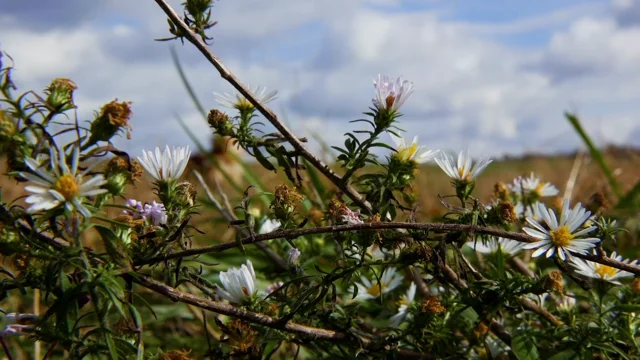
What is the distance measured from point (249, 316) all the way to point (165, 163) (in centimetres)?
24

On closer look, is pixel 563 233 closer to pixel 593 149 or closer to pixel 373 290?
pixel 373 290

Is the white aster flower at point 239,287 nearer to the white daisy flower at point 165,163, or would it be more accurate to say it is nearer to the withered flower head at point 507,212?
the white daisy flower at point 165,163

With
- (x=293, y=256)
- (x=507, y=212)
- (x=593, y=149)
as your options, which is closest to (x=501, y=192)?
(x=507, y=212)

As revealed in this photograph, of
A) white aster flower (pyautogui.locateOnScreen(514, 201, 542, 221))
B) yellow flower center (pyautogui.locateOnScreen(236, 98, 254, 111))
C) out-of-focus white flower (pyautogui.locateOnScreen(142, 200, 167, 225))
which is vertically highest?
yellow flower center (pyautogui.locateOnScreen(236, 98, 254, 111))

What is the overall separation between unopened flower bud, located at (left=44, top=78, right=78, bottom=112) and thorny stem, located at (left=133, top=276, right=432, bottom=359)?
0.22 meters

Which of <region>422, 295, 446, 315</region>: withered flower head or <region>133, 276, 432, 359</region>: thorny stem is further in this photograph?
<region>422, 295, 446, 315</region>: withered flower head

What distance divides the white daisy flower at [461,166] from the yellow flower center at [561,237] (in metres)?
0.15

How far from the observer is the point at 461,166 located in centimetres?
105

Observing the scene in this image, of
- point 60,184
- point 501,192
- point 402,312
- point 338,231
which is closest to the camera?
point 60,184

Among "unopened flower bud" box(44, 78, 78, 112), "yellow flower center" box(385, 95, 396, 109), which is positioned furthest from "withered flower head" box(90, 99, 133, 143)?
"yellow flower center" box(385, 95, 396, 109)

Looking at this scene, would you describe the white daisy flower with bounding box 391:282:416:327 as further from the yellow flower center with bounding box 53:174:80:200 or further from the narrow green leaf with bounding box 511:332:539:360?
the yellow flower center with bounding box 53:174:80:200

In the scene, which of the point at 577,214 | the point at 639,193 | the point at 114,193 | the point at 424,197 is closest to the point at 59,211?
the point at 114,193

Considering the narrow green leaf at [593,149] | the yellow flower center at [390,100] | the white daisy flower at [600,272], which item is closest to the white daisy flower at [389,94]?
the yellow flower center at [390,100]

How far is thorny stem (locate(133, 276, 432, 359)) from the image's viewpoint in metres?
0.86
